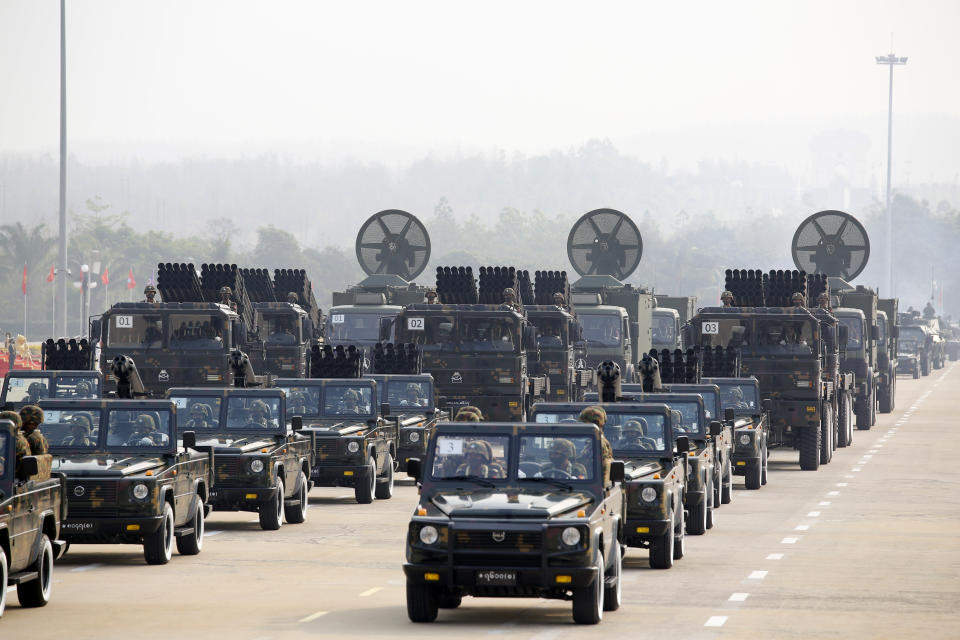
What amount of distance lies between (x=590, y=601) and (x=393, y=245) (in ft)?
108

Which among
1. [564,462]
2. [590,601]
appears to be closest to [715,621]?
[590,601]

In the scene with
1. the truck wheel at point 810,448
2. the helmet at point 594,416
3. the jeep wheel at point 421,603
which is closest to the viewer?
the jeep wheel at point 421,603

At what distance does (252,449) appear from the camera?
72.6ft

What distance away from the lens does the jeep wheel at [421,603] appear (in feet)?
48.2

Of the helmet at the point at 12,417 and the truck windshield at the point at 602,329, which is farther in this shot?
the truck windshield at the point at 602,329

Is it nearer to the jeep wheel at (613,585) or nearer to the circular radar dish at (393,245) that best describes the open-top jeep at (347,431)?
the jeep wheel at (613,585)

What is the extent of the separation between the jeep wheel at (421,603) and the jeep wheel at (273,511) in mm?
7601

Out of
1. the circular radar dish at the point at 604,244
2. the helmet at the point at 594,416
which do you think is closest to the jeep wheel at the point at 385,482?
the helmet at the point at 594,416

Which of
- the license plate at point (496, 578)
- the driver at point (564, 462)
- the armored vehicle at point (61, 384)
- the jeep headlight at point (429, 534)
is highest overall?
the driver at point (564, 462)

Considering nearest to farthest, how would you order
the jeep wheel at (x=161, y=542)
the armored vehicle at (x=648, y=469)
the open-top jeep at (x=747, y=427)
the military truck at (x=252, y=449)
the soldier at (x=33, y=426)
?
the soldier at (x=33, y=426), the armored vehicle at (x=648, y=469), the jeep wheel at (x=161, y=542), the military truck at (x=252, y=449), the open-top jeep at (x=747, y=427)

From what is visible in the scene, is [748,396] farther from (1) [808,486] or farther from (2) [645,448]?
(2) [645,448]

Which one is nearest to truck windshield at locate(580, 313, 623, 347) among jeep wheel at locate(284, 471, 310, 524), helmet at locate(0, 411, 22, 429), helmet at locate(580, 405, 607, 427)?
jeep wheel at locate(284, 471, 310, 524)

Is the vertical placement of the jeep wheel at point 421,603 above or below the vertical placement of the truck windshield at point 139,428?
below

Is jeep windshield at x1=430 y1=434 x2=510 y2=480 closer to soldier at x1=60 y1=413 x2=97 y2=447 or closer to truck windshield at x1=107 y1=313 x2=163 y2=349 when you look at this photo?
soldier at x1=60 y1=413 x2=97 y2=447
